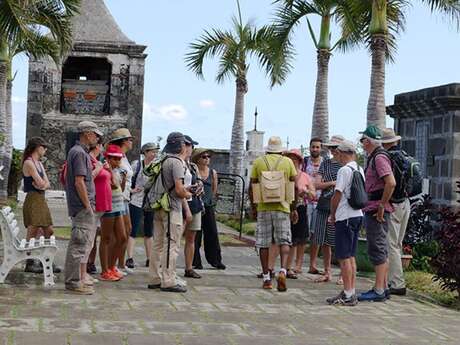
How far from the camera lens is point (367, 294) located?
968 centimetres

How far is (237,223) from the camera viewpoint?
23.1 metres

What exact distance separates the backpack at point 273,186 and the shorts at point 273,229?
195mm

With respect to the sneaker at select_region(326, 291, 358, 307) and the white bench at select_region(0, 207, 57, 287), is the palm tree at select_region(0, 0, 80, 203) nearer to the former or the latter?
the white bench at select_region(0, 207, 57, 287)

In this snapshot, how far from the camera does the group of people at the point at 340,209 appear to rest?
9.34 m

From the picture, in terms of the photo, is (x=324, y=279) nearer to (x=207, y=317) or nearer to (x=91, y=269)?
(x=91, y=269)

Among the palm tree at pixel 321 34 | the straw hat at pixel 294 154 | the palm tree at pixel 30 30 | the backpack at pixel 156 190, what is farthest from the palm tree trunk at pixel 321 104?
the backpack at pixel 156 190

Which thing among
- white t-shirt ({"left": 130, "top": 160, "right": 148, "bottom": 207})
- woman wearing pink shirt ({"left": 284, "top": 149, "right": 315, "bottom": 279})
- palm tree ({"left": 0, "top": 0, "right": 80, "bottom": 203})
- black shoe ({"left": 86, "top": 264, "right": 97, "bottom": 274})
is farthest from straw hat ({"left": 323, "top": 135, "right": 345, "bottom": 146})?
palm tree ({"left": 0, "top": 0, "right": 80, "bottom": 203})

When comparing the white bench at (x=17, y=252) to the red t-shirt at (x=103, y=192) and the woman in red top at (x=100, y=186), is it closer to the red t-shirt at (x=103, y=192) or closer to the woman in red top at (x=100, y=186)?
the woman in red top at (x=100, y=186)

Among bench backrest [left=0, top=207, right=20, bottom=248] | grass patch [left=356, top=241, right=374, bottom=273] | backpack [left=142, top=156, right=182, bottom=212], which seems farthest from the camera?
grass patch [left=356, top=241, right=374, bottom=273]

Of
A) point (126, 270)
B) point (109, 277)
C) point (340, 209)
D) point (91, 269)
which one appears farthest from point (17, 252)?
point (340, 209)

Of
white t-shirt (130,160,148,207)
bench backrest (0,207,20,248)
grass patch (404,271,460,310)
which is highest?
white t-shirt (130,160,148,207)

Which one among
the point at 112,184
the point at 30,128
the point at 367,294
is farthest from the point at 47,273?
the point at 30,128

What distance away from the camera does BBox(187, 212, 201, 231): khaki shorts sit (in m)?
10.9

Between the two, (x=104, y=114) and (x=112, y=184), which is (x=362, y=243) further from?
(x=104, y=114)
